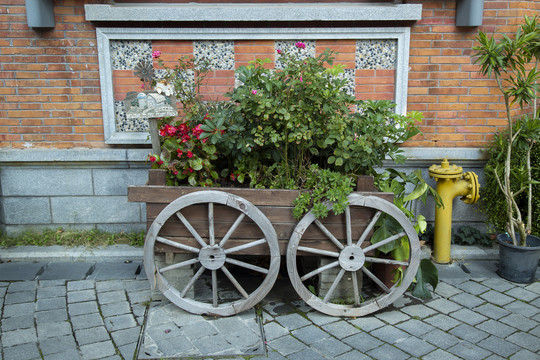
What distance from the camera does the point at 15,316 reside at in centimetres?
355

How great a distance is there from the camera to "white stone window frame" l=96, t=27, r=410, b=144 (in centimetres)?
450

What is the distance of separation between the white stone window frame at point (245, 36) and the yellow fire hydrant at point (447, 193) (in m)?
0.84

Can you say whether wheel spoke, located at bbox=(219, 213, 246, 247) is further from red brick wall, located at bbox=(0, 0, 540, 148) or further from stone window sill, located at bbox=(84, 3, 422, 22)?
stone window sill, located at bbox=(84, 3, 422, 22)

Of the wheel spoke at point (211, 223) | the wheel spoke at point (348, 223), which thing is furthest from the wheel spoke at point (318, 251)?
the wheel spoke at point (211, 223)

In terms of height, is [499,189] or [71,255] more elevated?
[499,189]

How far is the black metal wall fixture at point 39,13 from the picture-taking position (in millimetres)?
4305

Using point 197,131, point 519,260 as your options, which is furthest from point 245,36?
point 519,260

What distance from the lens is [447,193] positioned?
176 inches

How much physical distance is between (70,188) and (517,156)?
168 inches

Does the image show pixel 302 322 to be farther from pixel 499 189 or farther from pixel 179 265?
pixel 499 189

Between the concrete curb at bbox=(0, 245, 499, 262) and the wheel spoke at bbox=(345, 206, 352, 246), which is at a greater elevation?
the wheel spoke at bbox=(345, 206, 352, 246)

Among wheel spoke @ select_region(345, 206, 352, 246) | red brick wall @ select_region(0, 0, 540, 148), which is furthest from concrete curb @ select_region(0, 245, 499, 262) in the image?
wheel spoke @ select_region(345, 206, 352, 246)

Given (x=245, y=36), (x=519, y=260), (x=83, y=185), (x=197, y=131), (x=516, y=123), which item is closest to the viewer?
(x=197, y=131)

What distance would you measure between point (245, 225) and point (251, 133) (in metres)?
0.67
